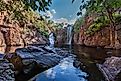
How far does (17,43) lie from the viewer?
187ft

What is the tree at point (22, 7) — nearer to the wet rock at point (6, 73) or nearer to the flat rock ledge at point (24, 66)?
the wet rock at point (6, 73)

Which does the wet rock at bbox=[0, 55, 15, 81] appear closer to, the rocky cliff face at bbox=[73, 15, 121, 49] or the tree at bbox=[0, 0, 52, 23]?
the tree at bbox=[0, 0, 52, 23]

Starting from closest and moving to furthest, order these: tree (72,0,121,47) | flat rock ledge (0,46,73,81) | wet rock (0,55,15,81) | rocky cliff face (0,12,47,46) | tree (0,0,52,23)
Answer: tree (0,0,52,23) < tree (72,0,121,47) < wet rock (0,55,15,81) < flat rock ledge (0,46,73,81) < rocky cliff face (0,12,47,46)

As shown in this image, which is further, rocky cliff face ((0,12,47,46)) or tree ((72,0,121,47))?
rocky cliff face ((0,12,47,46))

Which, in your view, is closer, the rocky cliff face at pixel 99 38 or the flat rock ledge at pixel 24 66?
the flat rock ledge at pixel 24 66

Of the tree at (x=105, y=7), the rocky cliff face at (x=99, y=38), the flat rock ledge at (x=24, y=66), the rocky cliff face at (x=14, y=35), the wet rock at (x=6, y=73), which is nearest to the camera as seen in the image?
the tree at (x=105, y=7)

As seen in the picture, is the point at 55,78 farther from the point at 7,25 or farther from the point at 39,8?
the point at 7,25

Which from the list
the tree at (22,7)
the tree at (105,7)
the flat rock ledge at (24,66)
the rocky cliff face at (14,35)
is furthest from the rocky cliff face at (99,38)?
the tree at (22,7)

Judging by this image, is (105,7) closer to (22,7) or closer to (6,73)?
(6,73)

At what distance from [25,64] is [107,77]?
17.0ft

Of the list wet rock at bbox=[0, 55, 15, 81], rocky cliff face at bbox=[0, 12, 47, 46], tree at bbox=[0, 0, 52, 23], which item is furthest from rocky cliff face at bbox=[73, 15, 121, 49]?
tree at bbox=[0, 0, 52, 23]

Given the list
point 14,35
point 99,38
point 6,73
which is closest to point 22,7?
point 6,73

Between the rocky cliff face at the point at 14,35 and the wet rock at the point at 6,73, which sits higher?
the rocky cliff face at the point at 14,35

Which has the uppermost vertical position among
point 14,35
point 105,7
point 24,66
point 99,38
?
point 105,7
